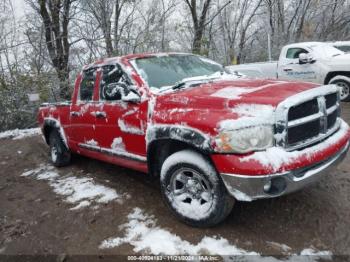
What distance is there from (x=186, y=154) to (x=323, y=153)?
1.28 m

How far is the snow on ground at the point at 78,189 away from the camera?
442 centimetres

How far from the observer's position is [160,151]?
12.4 feet

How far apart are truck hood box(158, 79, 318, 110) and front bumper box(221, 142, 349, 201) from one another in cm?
63

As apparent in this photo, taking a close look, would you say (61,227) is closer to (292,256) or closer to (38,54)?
(292,256)

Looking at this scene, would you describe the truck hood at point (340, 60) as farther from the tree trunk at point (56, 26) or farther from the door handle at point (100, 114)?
the tree trunk at point (56, 26)

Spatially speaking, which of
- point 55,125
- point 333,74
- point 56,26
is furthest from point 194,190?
point 56,26

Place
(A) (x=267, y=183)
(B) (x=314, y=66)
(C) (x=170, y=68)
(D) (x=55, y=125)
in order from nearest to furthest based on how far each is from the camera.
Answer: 1. (A) (x=267, y=183)
2. (C) (x=170, y=68)
3. (D) (x=55, y=125)
4. (B) (x=314, y=66)

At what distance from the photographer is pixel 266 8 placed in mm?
25344

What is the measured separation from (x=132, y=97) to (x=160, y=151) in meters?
0.69

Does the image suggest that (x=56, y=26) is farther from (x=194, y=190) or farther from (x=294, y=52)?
(x=194, y=190)

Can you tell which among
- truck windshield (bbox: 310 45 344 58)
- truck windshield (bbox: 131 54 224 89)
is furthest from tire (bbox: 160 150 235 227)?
truck windshield (bbox: 310 45 344 58)

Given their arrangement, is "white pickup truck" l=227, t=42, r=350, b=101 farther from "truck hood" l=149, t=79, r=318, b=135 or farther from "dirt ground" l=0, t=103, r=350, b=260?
"truck hood" l=149, t=79, r=318, b=135

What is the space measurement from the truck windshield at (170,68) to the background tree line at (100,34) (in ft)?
26.8

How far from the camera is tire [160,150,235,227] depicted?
313cm
